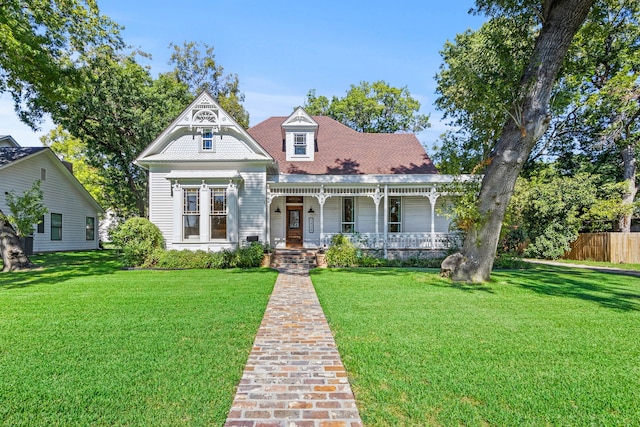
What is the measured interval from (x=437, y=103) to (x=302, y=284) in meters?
20.4

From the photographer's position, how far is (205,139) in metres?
15.0

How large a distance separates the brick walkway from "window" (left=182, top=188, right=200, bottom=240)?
9.76m

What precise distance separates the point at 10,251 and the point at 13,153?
9489 mm

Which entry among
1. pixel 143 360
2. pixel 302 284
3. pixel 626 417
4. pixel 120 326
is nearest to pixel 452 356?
pixel 626 417

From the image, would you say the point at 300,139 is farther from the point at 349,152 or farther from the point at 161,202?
the point at 161,202

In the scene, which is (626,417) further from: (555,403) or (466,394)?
(466,394)

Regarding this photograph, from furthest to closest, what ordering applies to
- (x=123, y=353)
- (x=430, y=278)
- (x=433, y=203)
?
(x=433, y=203) < (x=430, y=278) < (x=123, y=353)

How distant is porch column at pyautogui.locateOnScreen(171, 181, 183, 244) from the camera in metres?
14.3

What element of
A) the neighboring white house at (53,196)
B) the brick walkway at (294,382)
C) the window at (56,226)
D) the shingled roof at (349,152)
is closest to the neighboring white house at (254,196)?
the shingled roof at (349,152)

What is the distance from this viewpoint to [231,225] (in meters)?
14.5

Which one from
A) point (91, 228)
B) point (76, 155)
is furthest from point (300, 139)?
point (76, 155)

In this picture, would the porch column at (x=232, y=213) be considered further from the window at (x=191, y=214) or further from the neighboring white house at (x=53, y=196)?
the neighboring white house at (x=53, y=196)

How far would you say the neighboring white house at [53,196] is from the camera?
18.0 metres

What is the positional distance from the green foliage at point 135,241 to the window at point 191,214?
4.52ft
